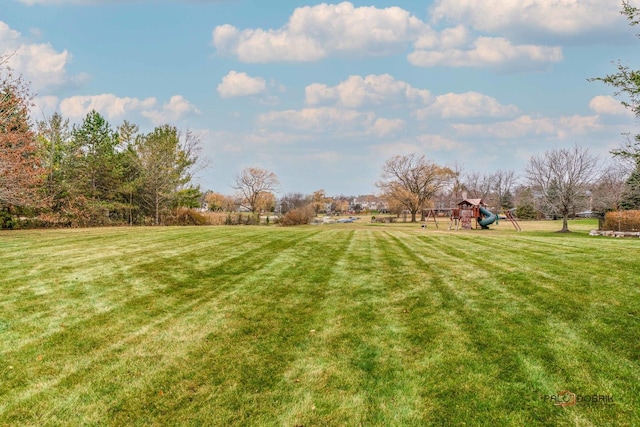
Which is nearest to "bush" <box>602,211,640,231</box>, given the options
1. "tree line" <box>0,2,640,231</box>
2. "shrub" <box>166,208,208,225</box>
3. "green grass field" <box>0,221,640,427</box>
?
"tree line" <box>0,2,640,231</box>

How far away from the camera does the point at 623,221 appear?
77.5 ft

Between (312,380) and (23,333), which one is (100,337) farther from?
(312,380)

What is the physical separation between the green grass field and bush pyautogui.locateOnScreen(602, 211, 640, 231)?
67.2 ft

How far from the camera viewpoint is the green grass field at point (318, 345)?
313 centimetres

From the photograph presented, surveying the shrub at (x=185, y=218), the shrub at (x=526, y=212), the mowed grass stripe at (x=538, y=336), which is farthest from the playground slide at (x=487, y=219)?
the shrub at (x=526, y=212)

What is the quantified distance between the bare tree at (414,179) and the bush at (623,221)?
26.2 meters

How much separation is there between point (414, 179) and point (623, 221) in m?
29.1

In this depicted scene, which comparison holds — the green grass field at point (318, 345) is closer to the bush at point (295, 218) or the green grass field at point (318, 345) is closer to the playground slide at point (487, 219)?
the playground slide at point (487, 219)

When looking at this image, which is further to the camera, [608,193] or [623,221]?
[608,193]

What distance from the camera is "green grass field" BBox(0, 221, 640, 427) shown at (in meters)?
3.13

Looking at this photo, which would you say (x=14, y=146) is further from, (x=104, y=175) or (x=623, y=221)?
(x=623, y=221)

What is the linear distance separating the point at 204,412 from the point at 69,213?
25637mm

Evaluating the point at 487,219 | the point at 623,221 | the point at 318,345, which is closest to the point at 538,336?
the point at 318,345

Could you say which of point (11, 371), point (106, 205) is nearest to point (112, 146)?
point (106, 205)
